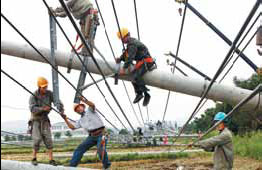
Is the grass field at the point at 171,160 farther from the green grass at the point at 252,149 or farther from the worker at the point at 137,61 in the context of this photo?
the worker at the point at 137,61

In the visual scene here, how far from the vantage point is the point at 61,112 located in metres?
7.59

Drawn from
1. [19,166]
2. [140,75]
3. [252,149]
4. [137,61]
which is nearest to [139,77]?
[140,75]

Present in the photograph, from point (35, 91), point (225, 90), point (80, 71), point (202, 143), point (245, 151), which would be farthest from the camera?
point (245, 151)

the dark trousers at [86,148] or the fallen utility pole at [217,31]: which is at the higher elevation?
the fallen utility pole at [217,31]

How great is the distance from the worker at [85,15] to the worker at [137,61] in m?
0.46

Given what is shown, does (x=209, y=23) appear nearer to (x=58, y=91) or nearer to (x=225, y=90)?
(x=225, y=90)

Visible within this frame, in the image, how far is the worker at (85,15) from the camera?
720cm

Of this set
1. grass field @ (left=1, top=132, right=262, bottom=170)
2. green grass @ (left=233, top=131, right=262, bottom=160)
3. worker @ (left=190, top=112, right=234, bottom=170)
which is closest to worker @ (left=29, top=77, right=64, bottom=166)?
worker @ (left=190, top=112, right=234, bottom=170)

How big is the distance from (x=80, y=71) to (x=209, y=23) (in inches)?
104

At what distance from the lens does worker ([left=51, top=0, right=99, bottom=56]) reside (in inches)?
283

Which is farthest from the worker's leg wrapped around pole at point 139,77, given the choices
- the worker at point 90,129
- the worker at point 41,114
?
the worker at point 90,129

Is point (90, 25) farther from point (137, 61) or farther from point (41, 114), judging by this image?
point (41, 114)

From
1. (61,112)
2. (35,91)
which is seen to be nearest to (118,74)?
(61,112)

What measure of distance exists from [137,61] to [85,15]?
1151 mm
